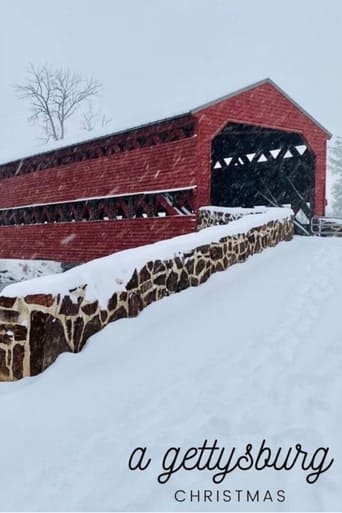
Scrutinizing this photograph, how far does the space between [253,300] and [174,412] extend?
3.20 metres

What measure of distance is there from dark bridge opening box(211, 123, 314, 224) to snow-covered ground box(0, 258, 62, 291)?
308 inches

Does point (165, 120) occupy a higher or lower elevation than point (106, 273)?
higher

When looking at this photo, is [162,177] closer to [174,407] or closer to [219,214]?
[219,214]

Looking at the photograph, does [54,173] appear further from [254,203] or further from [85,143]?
[254,203]

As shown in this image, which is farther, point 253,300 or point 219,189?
point 219,189

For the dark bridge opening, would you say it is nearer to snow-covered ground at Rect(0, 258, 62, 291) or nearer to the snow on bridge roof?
the snow on bridge roof

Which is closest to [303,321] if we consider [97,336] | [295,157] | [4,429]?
[97,336]

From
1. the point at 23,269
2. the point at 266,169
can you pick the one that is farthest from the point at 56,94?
the point at 266,169

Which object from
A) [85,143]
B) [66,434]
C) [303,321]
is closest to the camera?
[66,434]

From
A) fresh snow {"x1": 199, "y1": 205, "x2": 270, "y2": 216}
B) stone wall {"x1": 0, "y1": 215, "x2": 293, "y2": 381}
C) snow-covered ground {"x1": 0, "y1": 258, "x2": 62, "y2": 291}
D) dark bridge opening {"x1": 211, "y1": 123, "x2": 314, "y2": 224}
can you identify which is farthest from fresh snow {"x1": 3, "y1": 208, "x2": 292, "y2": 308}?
snow-covered ground {"x1": 0, "y1": 258, "x2": 62, "y2": 291}

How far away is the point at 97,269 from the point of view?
495cm

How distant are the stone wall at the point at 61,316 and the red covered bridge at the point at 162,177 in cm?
687

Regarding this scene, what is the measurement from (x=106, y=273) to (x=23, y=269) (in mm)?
14949

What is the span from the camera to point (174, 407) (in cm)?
320
